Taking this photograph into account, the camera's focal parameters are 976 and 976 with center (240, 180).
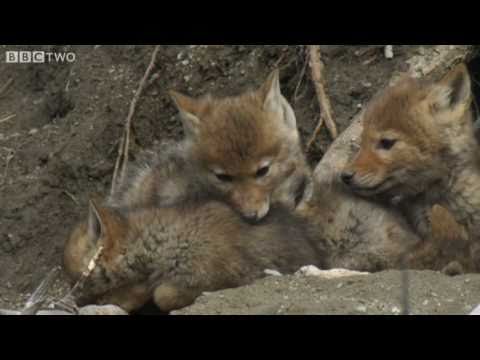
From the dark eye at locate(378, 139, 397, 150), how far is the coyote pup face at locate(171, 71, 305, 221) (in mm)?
734

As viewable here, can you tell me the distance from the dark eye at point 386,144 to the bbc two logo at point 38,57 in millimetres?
2948

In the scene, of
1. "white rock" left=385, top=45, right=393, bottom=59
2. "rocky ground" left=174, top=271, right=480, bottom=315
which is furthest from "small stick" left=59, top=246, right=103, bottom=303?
"white rock" left=385, top=45, right=393, bottom=59

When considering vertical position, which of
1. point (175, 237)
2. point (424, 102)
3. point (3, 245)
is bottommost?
point (3, 245)

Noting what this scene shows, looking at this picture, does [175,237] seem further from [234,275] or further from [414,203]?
[414,203]

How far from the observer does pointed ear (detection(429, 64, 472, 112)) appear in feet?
19.1

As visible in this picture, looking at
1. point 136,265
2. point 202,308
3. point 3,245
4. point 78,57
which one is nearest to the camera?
point 202,308

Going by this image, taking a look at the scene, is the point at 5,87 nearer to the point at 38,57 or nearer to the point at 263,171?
the point at 38,57

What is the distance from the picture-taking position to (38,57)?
780cm

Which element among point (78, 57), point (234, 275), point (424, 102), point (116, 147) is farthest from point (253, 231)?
point (78, 57)

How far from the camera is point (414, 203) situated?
588 centimetres

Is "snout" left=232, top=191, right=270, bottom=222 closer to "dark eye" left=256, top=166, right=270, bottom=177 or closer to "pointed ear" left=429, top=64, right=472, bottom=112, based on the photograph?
"dark eye" left=256, top=166, right=270, bottom=177

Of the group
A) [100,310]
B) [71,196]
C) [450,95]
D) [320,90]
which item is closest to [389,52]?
[320,90]

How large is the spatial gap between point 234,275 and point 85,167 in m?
2.20

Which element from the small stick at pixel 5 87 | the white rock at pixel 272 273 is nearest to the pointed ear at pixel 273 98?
the white rock at pixel 272 273
